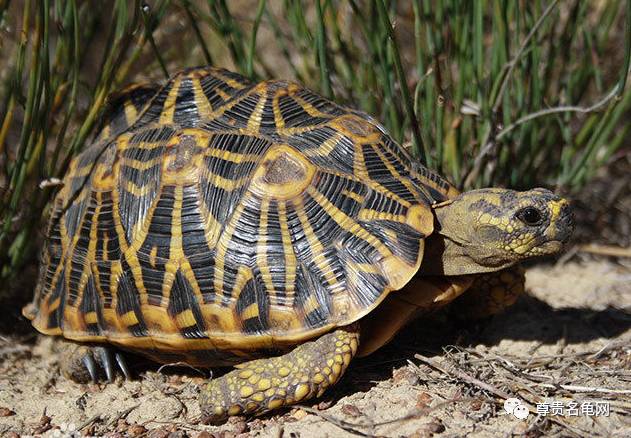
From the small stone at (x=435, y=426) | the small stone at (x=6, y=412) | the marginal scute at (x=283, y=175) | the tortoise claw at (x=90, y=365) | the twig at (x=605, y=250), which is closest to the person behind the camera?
the small stone at (x=435, y=426)

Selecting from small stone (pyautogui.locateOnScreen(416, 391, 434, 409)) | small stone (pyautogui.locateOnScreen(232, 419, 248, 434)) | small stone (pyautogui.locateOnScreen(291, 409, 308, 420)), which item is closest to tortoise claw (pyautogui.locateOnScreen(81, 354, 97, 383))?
small stone (pyautogui.locateOnScreen(232, 419, 248, 434))

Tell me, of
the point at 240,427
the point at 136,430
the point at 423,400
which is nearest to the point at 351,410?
the point at 423,400

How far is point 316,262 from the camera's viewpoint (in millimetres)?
2586

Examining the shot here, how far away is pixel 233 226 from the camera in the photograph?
2.67 meters

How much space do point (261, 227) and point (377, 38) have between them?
129 centimetres

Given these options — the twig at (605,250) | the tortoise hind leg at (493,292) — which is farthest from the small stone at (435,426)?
the twig at (605,250)

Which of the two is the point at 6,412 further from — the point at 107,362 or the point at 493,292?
the point at 493,292

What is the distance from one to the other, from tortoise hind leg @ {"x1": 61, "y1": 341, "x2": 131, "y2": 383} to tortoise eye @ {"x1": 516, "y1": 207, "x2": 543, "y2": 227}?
1824mm

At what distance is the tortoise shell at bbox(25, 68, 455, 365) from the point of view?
101 inches

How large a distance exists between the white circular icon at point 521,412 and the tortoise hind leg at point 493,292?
64cm

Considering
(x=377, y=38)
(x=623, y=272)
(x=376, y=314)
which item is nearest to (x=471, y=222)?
(x=376, y=314)

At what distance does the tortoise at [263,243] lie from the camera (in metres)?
2.56

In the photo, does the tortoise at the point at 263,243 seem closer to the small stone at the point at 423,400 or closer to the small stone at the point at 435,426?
the small stone at the point at 423,400

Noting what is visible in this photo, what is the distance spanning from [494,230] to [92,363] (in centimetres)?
182
